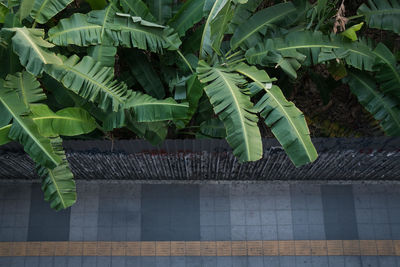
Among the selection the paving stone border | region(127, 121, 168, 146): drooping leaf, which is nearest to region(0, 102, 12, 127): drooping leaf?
the paving stone border

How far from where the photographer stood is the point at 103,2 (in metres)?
4.54

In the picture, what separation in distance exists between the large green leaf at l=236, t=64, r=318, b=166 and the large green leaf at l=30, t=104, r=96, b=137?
1.85 m

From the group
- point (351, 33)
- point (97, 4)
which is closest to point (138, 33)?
point (97, 4)

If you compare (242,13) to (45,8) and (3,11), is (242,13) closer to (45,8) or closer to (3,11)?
(45,8)

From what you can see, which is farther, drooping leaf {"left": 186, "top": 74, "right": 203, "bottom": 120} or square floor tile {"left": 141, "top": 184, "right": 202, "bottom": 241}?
square floor tile {"left": 141, "top": 184, "right": 202, "bottom": 241}

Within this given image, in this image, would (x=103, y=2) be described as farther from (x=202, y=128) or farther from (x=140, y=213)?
(x=140, y=213)

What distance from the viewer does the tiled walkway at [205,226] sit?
6098 millimetres

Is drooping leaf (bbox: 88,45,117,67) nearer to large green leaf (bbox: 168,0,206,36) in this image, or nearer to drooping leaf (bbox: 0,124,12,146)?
large green leaf (bbox: 168,0,206,36)

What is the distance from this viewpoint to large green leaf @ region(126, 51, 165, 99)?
4906 mm

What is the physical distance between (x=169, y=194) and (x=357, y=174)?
2.92 m

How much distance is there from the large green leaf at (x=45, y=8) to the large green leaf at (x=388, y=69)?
3448 mm

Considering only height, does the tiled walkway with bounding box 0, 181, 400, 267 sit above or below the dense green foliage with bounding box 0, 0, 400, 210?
below

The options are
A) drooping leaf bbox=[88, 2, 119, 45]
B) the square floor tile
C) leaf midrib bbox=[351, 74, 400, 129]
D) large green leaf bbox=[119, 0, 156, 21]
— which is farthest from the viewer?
the square floor tile

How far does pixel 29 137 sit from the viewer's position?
12.1 ft
